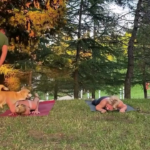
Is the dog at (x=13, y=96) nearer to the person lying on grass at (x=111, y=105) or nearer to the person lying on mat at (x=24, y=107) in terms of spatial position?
the person lying on mat at (x=24, y=107)

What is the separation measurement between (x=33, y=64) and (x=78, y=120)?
5.48 metres

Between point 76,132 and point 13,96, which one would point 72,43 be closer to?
point 13,96

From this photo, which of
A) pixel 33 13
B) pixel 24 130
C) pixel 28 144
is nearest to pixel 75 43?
pixel 33 13

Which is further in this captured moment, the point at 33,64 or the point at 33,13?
the point at 33,64

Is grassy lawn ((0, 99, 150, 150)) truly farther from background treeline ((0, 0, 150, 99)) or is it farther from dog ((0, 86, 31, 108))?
background treeline ((0, 0, 150, 99))

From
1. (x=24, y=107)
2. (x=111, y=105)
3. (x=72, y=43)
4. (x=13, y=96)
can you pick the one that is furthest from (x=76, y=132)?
(x=72, y=43)

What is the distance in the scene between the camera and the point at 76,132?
322cm

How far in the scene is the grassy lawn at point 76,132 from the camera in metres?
2.61

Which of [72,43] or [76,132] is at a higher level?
[72,43]

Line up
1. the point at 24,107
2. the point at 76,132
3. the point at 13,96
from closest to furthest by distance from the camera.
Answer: the point at 76,132, the point at 24,107, the point at 13,96

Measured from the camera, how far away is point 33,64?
361 inches

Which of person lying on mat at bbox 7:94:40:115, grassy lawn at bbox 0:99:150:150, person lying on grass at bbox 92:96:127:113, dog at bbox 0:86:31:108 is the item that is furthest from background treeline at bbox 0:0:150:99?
grassy lawn at bbox 0:99:150:150

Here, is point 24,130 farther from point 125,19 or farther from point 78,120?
point 125,19

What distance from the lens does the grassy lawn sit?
2.61m
